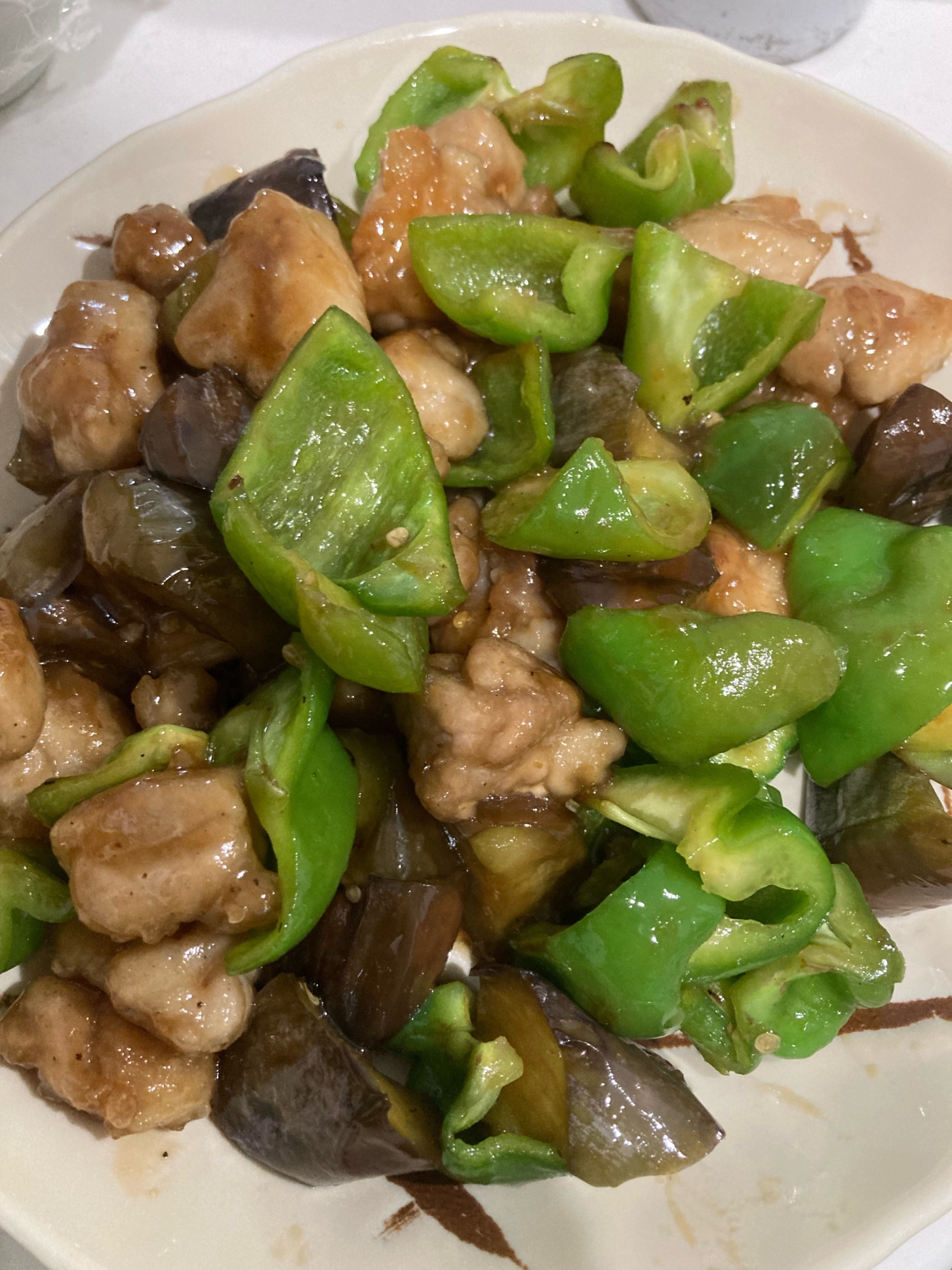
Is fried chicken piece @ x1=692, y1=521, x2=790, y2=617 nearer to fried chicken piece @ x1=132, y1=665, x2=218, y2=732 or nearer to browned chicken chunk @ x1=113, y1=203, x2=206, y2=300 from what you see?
fried chicken piece @ x1=132, y1=665, x2=218, y2=732

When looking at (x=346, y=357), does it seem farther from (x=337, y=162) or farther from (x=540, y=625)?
(x=337, y=162)

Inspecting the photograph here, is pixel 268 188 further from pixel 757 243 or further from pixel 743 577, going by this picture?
pixel 743 577

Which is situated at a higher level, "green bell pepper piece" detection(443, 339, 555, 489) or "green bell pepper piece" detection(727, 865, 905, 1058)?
"green bell pepper piece" detection(443, 339, 555, 489)

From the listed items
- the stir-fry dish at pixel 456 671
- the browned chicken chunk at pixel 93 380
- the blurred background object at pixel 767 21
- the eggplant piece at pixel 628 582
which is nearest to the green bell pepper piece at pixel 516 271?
the stir-fry dish at pixel 456 671

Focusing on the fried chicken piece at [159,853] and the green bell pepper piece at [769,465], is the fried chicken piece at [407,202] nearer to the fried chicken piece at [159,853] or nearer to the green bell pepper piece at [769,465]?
the green bell pepper piece at [769,465]

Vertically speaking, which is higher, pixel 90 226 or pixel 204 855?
pixel 90 226

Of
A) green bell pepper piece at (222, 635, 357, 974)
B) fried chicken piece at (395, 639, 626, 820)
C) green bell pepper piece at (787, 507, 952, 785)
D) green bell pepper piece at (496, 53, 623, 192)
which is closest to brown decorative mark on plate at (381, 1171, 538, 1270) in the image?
green bell pepper piece at (222, 635, 357, 974)

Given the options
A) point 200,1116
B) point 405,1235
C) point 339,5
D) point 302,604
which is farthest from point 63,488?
point 339,5
